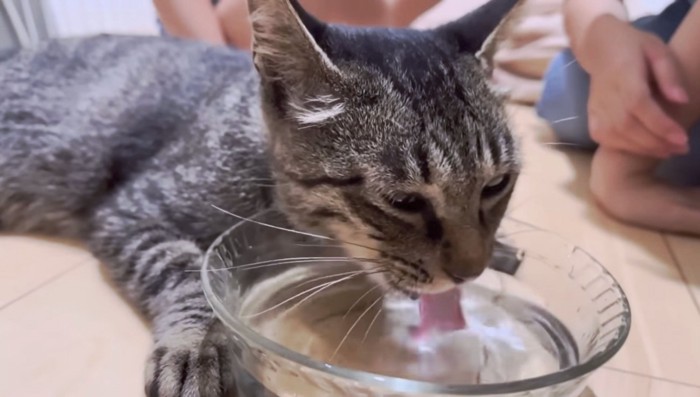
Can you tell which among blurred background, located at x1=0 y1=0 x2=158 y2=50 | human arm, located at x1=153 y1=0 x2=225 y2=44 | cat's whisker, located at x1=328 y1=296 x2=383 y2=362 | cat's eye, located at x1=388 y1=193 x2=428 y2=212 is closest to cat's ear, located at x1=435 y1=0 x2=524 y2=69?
cat's eye, located at x1=388 y1=193 x2=428 y2=212

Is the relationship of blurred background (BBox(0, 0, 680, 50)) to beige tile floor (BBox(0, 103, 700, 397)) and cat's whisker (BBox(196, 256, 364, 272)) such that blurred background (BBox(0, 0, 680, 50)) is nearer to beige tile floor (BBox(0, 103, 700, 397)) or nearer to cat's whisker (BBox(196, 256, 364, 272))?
beige tile floor (BBox(0, 103, 700, 397))

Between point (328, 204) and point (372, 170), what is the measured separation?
9cm

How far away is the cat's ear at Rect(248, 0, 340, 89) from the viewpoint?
792 mm

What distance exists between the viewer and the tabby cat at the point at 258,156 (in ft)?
2.64

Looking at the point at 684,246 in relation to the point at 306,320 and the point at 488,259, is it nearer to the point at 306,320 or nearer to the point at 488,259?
the point at 488,259

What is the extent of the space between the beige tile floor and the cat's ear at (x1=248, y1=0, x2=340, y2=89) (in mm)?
346

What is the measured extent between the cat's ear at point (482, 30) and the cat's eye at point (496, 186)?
169mm

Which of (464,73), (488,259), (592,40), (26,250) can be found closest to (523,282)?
(488,259)

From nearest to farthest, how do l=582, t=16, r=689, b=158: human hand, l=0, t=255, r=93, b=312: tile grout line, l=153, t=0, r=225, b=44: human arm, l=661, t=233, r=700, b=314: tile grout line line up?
l=0, t=255, r=93, b=312: tile grout line → l=661, t=233, r=700, b=314: tile grout line → l=582, t=16, r=689, b=158: human hand → l=153, t=0, r=225, b=44: human arm

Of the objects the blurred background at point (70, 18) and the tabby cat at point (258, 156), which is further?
the blurred background at point (70, 18)

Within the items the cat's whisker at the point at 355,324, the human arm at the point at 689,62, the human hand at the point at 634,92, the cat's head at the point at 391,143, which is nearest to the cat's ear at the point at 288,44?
the cat's head at the point at 391,143

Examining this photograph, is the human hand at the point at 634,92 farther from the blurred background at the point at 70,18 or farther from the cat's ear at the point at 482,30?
the blurred background at the point at 70,18

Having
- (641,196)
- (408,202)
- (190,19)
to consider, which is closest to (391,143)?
(408,202)

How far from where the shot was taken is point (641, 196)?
1.34 meters
